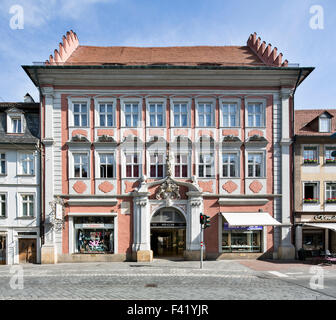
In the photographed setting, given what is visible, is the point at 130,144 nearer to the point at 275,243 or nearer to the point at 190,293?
the point at 190,293

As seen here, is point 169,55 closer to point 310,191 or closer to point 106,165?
point 106,165

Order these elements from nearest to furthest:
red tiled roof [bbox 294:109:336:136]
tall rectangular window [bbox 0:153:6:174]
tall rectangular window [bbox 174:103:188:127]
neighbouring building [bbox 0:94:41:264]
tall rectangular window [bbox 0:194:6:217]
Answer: neighbouring building [bbox 0:94:41:264] < tall rectangular window [bbox 0:194:6:217] < tall rectangular window [bbox 0:153:6:174] < tall rectangular window [bbox 174:103:188:127] < red tiled roof [bbox 294:109:336:136]

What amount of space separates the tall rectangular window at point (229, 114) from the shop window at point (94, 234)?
950cm

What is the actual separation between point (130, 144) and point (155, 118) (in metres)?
2.29

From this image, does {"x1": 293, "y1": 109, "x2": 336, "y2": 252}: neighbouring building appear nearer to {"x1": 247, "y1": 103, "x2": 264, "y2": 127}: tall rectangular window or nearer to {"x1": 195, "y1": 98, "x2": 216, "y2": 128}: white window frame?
{"x1": 247, "y1": 103, "x2": 264, "y2": 127}: tall rectangular window

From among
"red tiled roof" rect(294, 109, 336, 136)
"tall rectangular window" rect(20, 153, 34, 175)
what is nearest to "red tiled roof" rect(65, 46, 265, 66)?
"red tiled roof" rect(294, 109, 336, 136)

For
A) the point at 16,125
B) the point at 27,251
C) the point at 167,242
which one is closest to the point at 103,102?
the point at 16,125

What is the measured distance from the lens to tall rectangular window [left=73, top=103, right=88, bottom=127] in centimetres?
1596

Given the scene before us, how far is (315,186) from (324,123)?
4219mm

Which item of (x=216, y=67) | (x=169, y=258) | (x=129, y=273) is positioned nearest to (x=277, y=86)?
(x=216, y=67)

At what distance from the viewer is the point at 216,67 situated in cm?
1541

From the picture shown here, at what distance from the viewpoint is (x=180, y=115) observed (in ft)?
52.6

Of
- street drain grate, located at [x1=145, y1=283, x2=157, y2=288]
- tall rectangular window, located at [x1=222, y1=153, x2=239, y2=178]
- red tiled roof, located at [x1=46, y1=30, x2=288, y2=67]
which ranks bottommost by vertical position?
street drain grate, located at [x1=145, y1=283, x2=157, y2=288]

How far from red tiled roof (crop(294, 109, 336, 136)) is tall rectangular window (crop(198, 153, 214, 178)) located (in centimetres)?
607
